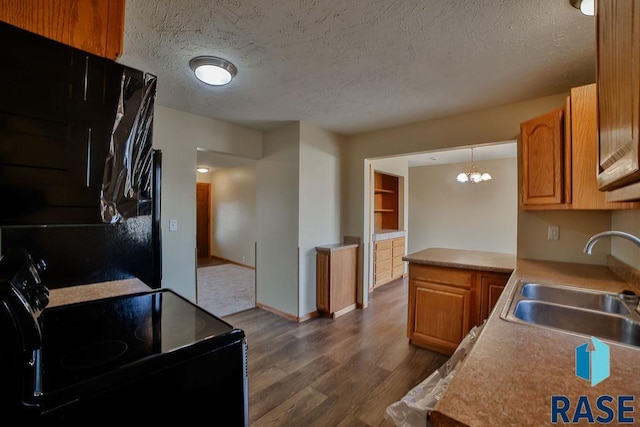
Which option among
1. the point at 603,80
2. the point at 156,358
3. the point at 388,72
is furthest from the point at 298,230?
the point at 603,80

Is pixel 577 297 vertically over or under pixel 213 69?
under

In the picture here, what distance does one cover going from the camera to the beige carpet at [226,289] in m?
3.74

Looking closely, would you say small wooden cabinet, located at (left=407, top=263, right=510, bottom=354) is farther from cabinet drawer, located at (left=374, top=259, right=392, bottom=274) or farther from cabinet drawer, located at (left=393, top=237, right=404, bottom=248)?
cabinet drawer, located at (left=393, top=237, right=404, bottom=248)

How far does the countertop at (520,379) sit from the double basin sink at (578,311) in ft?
0.54

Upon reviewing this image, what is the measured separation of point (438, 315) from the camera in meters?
2.56

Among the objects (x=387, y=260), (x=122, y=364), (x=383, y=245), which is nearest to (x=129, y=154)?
(x=122, y=364)

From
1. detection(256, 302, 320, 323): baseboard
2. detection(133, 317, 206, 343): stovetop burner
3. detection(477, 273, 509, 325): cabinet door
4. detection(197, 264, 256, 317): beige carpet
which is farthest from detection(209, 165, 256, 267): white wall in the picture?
detection(133, 317, 206, 343): stovetop burner

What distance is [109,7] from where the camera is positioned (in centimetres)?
98

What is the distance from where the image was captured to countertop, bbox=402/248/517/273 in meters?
Answer: 2.26

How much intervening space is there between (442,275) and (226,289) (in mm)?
3385

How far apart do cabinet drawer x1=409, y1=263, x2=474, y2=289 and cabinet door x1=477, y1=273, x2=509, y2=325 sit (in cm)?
10

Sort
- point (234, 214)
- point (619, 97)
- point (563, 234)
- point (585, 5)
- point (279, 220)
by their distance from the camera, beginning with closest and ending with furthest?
point (619, 97)
point (585, 5)
point (563, 234)
point (279, 220)
point (234, 214)

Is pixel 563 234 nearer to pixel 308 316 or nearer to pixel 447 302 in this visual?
pixel 447 302

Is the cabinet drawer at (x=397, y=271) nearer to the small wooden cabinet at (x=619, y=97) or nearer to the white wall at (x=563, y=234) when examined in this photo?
the white wall at (x=563, y=234)
